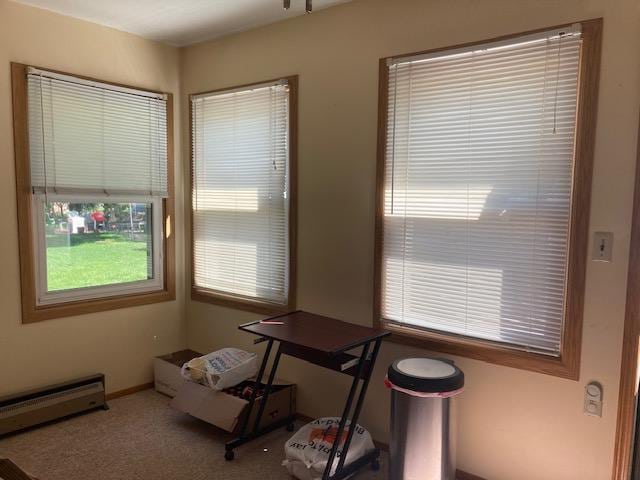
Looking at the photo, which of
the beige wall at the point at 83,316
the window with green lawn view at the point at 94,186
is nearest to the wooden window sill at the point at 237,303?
the beige wall at the point at 83,316

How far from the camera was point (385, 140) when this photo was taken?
8.84 feet

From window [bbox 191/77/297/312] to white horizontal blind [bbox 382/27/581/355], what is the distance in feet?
2.65

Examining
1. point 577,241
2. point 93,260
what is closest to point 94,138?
point 93,260

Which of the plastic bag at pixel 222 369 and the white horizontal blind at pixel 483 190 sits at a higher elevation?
the white horizontal blind at pixel 483 190

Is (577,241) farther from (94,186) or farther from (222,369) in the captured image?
(94,186)

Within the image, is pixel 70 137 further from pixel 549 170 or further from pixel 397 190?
pixel 549 170

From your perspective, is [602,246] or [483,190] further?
[483,190]

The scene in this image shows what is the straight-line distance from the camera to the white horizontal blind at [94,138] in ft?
9.99

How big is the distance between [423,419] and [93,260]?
2.54m

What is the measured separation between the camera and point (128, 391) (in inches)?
140

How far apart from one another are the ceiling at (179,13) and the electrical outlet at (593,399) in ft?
7.99

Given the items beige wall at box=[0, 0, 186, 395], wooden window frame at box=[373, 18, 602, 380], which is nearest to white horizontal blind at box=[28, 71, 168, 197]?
beige wall at box=[0, 0, 186, 395]

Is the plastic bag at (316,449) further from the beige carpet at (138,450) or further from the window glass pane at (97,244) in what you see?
the window glass pane at (97,244)

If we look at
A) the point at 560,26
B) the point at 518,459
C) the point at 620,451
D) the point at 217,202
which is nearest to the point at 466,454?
the point at 518,459
